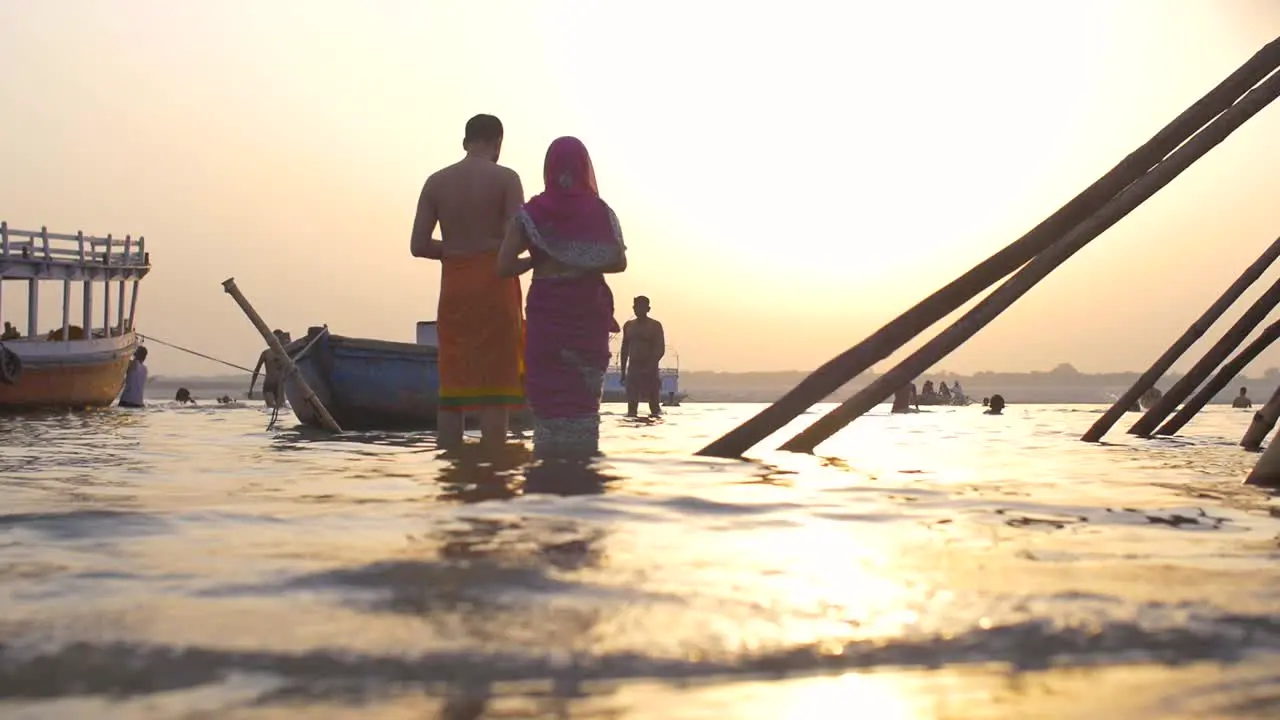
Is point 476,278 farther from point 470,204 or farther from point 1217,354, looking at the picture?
point 1217,354

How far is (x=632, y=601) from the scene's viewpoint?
226 cm

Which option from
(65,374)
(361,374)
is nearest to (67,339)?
(65,374)

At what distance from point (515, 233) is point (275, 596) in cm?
406

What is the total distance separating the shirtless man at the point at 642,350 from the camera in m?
17.8

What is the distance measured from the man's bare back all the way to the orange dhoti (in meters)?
0.10

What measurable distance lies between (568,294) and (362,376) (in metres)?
6.01

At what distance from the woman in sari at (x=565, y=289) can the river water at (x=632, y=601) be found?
1.58 m

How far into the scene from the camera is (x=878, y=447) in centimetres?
888

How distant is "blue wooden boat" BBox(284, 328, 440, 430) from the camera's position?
11.7 meters

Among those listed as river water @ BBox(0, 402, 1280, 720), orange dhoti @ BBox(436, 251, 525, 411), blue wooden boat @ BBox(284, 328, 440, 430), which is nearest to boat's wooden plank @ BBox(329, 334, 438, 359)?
blue wooden boat @ BBox(284, 328, 440, 430)

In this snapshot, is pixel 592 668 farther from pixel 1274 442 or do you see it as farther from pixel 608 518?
pixel 1274 442

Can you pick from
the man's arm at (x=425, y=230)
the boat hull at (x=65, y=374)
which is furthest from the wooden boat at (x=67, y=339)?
the man's arm at (x=425, y=230)

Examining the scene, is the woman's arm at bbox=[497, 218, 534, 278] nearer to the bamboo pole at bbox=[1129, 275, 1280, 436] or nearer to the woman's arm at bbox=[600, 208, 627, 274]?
the woman's arm at bbox=[600, 208, 627, 274]

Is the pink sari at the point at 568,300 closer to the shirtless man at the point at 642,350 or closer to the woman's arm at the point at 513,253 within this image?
the woman's arm at the point at 513,253
